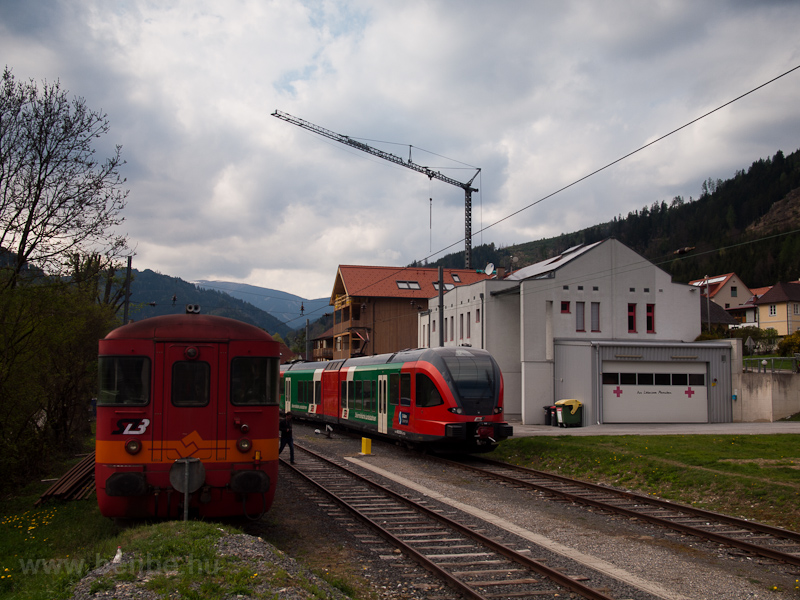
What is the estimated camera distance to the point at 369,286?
57.5 m

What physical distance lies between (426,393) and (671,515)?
8.39 m

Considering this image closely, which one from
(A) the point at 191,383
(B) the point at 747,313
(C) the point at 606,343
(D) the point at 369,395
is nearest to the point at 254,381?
(A) the point at 191,383

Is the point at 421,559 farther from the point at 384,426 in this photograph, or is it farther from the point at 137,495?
the point at 384,426

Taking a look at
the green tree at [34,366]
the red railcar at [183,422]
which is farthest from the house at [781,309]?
the red railcar at [183,422]

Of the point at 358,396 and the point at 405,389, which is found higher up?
the point at 405,389

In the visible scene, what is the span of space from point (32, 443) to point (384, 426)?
402 inches

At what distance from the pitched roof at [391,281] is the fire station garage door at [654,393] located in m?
24.5

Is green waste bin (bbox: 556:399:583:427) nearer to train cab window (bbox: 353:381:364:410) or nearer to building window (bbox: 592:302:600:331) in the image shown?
building window (bbox: 592:302:600:331)

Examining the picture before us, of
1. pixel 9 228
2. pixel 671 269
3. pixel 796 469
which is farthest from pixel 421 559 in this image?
pixel 671 269

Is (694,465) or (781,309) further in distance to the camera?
(781,309)

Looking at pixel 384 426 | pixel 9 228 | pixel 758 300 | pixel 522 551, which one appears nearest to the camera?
pixel 522 551

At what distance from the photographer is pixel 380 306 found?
5744cm

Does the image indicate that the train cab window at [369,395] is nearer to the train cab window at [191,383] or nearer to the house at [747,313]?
the train cab window at [191,383]

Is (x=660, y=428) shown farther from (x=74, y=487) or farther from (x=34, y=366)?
(x=34, y=366)
